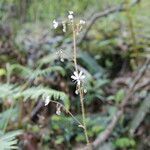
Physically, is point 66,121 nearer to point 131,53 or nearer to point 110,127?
point 110,127

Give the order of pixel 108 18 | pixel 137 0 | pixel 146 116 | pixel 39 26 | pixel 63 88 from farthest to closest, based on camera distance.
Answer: pixel 39 26 < pixel 108 18 < pixel 137 0 < pixel 63 88 < pixel 146 116

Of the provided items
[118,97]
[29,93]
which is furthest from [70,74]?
[29,93]

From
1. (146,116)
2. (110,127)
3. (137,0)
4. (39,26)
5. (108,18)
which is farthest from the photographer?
(39,26)

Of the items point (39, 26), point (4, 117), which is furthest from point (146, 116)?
point (39, 26)

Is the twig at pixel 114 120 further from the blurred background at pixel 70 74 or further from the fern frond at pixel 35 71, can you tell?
the fern frond at pixel 35 71

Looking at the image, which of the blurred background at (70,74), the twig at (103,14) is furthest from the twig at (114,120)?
the twig at (103,14)

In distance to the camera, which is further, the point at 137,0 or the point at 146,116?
the point at 137,0

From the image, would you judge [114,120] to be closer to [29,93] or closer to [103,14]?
[29,93]

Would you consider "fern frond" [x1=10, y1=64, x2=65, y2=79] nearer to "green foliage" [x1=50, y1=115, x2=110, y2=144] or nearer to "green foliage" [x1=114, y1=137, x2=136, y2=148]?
"green foliage" [x1=50, y1=115, x2=110, y2=144]
